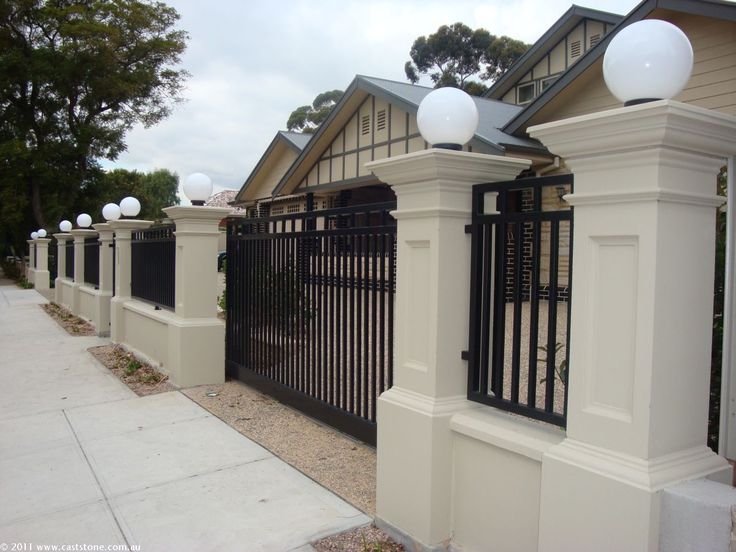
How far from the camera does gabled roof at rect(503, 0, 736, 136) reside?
8.48 metres

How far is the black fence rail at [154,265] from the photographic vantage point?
8.01 m

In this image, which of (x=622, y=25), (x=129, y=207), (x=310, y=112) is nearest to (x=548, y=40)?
(x=622, y=25)

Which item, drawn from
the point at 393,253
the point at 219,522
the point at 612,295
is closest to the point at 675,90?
the point at 612,295

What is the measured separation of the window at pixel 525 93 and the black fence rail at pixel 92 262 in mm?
11404

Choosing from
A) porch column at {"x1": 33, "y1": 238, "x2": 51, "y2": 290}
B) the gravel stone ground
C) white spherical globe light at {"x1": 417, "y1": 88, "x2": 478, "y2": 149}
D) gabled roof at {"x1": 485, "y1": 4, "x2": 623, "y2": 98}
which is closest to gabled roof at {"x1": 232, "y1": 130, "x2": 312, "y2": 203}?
gabled roof at {"x1": 485, "y1": 4, "x2": 623, "y2": 98}

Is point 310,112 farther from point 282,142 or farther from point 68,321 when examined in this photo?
point 68,321

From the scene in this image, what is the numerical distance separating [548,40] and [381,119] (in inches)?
182

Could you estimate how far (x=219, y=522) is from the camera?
11.8 ft

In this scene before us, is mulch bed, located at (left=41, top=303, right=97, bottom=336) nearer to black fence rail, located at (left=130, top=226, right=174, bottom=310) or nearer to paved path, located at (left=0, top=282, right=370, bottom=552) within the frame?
black fence rail, located at (left=130, top=226, right=174, bottom=310)

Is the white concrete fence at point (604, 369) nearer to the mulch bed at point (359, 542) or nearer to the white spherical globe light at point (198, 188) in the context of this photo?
the mulch bed at point (359, 542)

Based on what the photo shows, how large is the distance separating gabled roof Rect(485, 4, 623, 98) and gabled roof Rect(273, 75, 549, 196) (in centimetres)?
151

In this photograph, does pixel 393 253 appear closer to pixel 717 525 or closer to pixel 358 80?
pixel 717 525

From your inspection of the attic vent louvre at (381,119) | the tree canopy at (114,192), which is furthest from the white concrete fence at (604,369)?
the tree canopy at (114,192)

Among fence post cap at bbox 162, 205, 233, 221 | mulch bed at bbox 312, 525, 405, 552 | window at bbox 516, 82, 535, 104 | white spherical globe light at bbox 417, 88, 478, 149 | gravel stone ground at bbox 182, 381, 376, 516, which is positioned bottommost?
mulch bed at bbox 312, 525, 405, 552
